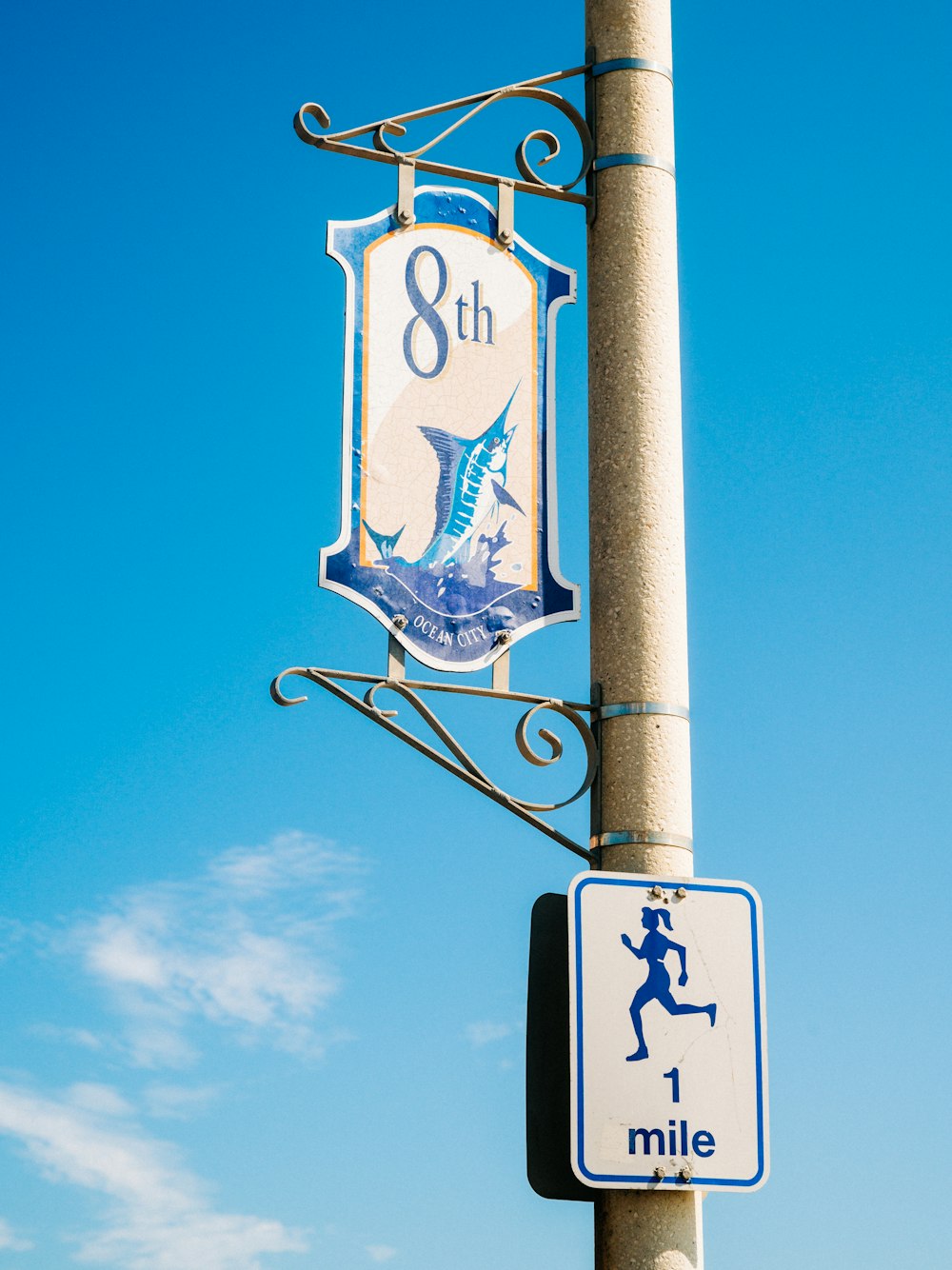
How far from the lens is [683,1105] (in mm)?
4203

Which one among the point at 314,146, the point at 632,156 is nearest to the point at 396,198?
the point at 314,146

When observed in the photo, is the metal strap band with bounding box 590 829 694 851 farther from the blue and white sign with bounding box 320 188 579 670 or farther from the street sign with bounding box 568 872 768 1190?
the blue and white sign with bounding box 320 188 579 670

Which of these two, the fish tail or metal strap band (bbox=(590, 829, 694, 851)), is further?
the fish tail

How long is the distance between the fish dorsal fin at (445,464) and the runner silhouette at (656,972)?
4.07 ft

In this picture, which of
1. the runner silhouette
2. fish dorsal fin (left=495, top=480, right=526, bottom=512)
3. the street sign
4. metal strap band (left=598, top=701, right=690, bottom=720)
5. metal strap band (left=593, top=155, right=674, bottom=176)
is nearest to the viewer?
the street sign

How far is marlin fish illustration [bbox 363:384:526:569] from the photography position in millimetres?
4816

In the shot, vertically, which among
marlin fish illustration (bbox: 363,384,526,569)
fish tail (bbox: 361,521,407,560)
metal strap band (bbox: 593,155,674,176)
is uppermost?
metal strap band (bbox: 593,155,674,176)

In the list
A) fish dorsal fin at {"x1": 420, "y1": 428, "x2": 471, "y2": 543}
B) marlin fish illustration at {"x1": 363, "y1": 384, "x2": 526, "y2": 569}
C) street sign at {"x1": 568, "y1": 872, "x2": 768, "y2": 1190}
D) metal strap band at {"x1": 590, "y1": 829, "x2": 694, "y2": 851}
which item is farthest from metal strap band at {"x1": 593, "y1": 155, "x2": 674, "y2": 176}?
street sign at {"x1": 568, "y1": 872, "x2": 768, "y2": 1190}

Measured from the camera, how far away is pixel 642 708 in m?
4.65

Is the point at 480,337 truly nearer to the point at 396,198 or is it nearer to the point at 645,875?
the point at 396,198

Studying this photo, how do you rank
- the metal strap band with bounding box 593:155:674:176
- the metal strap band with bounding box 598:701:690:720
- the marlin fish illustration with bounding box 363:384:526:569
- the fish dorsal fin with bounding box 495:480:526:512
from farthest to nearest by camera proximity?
the metal strap band with bounding box 593:155:674:176
the fish dorsal fin with bounding box 495:480:526:512
the marlin fish illustration with bounding box 363:384:526:569
the metal strap band with bounding box 598:701:690:720

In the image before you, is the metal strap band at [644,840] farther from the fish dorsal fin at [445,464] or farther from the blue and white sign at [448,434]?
the fish dorsal fin at [445,464]

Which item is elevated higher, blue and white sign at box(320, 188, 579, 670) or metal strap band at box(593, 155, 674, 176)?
metal strap band at box(593, 155, 674, 176)

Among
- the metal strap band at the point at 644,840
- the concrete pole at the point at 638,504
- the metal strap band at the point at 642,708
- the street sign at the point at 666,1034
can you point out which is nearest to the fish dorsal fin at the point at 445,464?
the concrete pole at the point at 638,504
